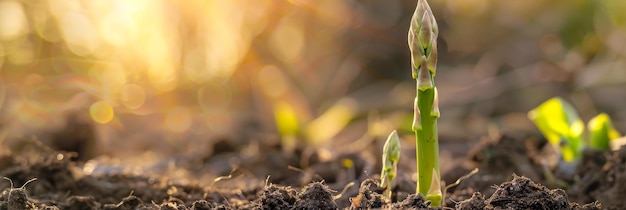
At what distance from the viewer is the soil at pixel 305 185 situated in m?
1.71

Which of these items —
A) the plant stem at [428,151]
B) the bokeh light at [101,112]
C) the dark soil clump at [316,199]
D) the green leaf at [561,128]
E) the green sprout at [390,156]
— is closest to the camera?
the dark soil clump at [316,199]

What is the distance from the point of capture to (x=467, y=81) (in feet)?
20.3

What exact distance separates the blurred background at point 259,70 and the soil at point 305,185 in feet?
4.01

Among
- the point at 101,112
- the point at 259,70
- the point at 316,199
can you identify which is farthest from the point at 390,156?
the point at 259,70

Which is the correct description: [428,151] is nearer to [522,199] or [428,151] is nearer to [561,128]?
[522,199]

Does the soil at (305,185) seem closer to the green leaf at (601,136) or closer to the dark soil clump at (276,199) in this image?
the dark soil clump at (276,199)

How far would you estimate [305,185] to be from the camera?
2623 millimetres

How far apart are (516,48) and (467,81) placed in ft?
2.24

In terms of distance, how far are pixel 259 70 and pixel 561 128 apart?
3151 millimetres

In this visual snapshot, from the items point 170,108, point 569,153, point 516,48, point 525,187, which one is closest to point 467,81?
point 516,48

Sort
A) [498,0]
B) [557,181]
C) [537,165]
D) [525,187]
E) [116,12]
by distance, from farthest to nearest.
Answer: [498,0]
[116,12]
[537,165]
[557,181]
[525,187]

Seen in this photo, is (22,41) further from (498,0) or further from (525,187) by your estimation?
(525,187)

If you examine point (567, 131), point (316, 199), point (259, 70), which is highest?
point (259, 70)

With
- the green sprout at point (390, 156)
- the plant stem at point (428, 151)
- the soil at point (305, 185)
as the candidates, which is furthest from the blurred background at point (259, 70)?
the plant stem at point (428, 151)
